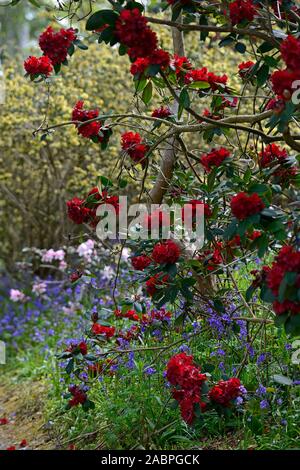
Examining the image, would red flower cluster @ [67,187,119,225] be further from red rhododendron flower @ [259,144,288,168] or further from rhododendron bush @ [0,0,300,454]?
red rhododendron flower @ [259,144,288,168]

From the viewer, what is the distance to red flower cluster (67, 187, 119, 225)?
10.4ft

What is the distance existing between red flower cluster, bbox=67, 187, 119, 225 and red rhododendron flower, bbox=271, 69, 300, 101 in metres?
1.18

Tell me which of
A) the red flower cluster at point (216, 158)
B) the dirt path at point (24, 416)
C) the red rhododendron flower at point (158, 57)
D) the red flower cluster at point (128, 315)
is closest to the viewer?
the red rhododendron flower at point (158, 57)

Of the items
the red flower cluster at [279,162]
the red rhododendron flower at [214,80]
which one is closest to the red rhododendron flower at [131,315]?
the red flower cluster at [279,162]

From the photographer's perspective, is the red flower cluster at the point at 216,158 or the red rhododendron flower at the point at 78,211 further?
the red rhododendron flower at the point at 78,211

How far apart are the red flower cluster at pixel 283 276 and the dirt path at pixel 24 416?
186 cm

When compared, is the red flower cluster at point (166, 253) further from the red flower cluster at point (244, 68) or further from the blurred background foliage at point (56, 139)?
the blurred background foliage at point (56, 139)

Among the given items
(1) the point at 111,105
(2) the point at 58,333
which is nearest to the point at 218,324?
(2) the point at 58,333

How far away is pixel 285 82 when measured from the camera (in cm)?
213

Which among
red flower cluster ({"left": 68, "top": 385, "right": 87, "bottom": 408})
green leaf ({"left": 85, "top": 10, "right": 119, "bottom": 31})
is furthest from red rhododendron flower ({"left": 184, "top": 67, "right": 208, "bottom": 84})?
red flower cluster ({"left": 68, "top": 385, "right": 87, "bottom": 408})

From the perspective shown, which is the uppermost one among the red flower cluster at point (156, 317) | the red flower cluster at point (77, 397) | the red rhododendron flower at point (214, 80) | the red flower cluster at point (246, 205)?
the red rhododendron flower at point (214, 80)

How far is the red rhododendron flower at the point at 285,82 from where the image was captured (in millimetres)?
2109

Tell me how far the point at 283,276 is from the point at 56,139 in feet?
16.1

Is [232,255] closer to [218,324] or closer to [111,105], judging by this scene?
[218,324]
